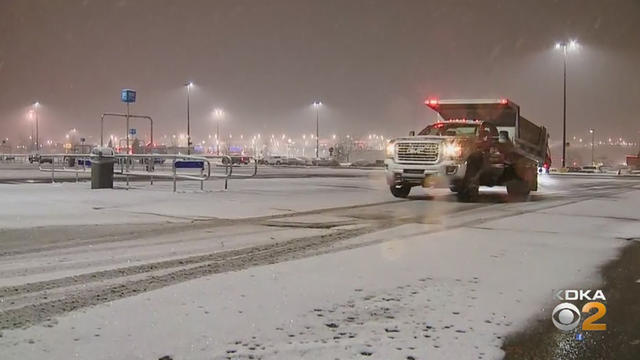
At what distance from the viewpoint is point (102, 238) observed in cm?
812

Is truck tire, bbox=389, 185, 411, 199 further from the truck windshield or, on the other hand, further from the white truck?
the truck windshield

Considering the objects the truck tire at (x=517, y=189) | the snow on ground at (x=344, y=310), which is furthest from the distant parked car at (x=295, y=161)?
the snow on ground at (x=344, y=310)

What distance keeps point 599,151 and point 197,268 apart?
580 ft

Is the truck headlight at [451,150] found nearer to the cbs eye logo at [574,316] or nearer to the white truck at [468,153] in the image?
the white truck at [468,153]

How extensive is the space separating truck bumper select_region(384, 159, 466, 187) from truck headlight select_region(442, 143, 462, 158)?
0.18 m

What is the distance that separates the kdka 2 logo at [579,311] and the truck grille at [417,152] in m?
8.90

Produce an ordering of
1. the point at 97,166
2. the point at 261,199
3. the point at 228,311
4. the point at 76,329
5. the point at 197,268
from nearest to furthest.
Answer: the point at 76,329 → the point at 228,311 → the point at 197,268 → the point at 261,199 → the point at 97,166

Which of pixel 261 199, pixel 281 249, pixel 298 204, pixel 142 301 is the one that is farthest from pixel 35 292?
pixel 261 199

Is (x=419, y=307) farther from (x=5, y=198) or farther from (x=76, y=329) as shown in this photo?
(x=5, y=198)

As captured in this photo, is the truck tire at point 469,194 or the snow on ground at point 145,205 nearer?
the snow on ground at point 145,205

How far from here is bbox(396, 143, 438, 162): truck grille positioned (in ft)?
46.1

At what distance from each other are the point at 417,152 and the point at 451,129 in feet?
6.04

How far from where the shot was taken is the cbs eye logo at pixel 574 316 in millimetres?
4312

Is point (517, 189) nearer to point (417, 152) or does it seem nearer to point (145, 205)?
point (417, 152)
